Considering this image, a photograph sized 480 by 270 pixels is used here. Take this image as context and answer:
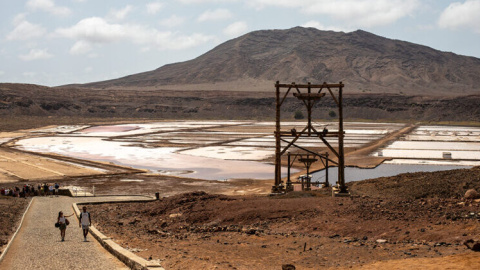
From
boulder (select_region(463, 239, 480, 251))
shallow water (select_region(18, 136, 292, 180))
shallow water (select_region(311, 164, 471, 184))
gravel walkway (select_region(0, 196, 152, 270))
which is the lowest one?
shallow water (select_region(311, 164, 471, 184))

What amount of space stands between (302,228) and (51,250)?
711cm

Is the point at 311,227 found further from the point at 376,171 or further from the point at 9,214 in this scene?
the point at 376,171

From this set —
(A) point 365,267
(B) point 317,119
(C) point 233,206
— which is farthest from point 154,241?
(B) point 317,119

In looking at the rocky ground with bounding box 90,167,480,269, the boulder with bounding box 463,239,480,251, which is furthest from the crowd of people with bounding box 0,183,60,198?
the boulder with bounding box 463,239,480,251

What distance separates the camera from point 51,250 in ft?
47.7

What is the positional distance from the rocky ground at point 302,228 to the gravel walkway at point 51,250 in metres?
0.95

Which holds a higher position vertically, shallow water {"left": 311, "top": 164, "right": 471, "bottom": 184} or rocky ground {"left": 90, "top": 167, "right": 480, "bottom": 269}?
rocky ground {"left": 90, "top": 167, "right": 480, "bottom": 269}

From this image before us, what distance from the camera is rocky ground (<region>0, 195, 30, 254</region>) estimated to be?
18.5 metres

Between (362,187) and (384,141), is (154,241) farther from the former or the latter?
(384,141)

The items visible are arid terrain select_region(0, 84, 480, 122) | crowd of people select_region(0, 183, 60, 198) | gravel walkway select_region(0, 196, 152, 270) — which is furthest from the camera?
arid terrain select_region(0, 84, 480, 122)

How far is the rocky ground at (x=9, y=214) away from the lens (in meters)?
18.5

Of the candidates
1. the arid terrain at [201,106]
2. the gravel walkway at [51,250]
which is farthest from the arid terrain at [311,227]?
the arid terrain at [201,106]

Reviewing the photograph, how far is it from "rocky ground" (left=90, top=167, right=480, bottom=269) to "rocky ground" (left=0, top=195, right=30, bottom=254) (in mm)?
3050

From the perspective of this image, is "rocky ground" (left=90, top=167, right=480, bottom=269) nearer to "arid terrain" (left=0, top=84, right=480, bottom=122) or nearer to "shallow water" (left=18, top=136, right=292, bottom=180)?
"shallow water" (left=18, top=136, right=292, bottom=180)
